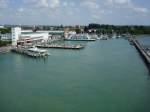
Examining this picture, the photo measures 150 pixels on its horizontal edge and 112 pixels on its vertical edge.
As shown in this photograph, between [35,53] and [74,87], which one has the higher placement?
[35,53]

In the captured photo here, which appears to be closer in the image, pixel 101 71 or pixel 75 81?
pixel 75 81

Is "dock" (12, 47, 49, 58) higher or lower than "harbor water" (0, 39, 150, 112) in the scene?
higher

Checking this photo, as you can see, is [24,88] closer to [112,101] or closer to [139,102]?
[112,101]

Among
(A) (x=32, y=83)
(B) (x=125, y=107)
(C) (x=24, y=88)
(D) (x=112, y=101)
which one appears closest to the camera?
(B) (x=125, y=107)

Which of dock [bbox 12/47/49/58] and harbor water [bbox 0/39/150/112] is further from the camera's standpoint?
dock [bbox 12/47/49/58]

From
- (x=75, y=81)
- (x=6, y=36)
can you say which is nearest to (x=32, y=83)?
(x=75, y=81)

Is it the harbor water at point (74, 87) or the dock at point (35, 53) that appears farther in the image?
the dock at point (35, 53)

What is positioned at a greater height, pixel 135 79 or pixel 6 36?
pixel 6 36

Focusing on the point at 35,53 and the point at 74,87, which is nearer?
the point at 74,87
